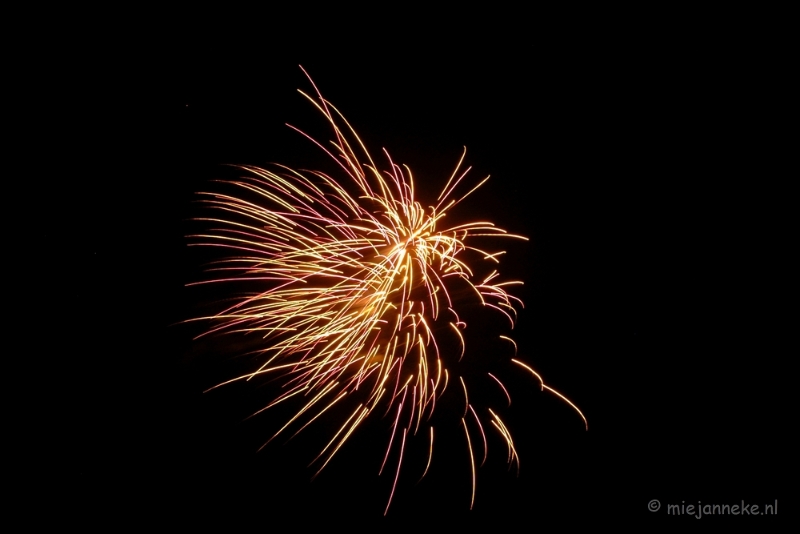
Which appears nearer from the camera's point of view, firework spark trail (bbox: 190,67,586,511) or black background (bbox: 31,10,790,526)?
firework spark trail (bbox: 190,67,586,511)

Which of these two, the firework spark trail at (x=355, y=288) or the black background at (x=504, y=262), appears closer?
the firework spark trail at (x=355, y=288)

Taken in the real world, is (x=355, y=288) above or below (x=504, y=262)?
below

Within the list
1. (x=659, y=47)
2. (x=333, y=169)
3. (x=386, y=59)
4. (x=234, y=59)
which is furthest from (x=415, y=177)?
(x=659, y=47)

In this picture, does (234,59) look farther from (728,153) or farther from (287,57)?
(728,153)

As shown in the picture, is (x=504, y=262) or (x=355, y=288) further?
(x=504, y=262)
